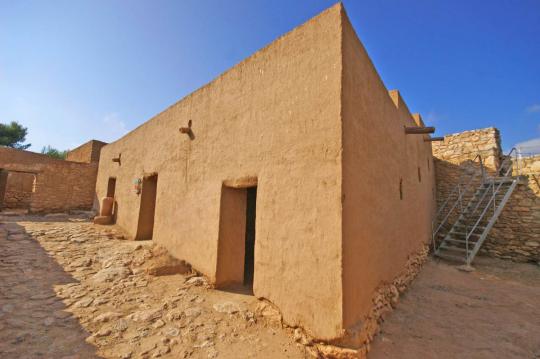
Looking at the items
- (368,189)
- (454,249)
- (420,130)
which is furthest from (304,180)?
(454,249)

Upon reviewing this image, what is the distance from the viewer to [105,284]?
4.04 m

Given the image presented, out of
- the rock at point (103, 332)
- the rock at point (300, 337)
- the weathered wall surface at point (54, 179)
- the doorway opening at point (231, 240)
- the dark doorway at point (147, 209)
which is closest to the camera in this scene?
the rock at point (300, 337)

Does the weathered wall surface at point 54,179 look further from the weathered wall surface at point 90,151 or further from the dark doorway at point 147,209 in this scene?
the dark doorway at point 147,209

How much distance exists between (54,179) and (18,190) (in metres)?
4.75

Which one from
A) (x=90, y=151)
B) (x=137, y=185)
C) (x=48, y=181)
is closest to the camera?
(x=137, y=185)

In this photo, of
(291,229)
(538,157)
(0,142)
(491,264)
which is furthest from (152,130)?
(0,142)

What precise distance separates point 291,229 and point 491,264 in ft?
25.8

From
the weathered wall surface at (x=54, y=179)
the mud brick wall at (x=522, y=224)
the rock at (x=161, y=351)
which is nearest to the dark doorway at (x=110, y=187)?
the weathered wall surface at (x=54, y=179)

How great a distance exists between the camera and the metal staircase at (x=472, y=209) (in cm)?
720

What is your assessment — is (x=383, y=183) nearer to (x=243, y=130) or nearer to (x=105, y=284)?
(x=243, y=130)

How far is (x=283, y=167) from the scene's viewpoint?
3.18 m

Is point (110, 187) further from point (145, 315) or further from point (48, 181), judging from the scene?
point (145, 315)

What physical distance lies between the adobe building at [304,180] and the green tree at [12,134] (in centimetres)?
3034

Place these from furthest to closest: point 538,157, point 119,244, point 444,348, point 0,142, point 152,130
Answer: point 0,142
point 538,157
point 152,130
point 119,244
point 444,348
